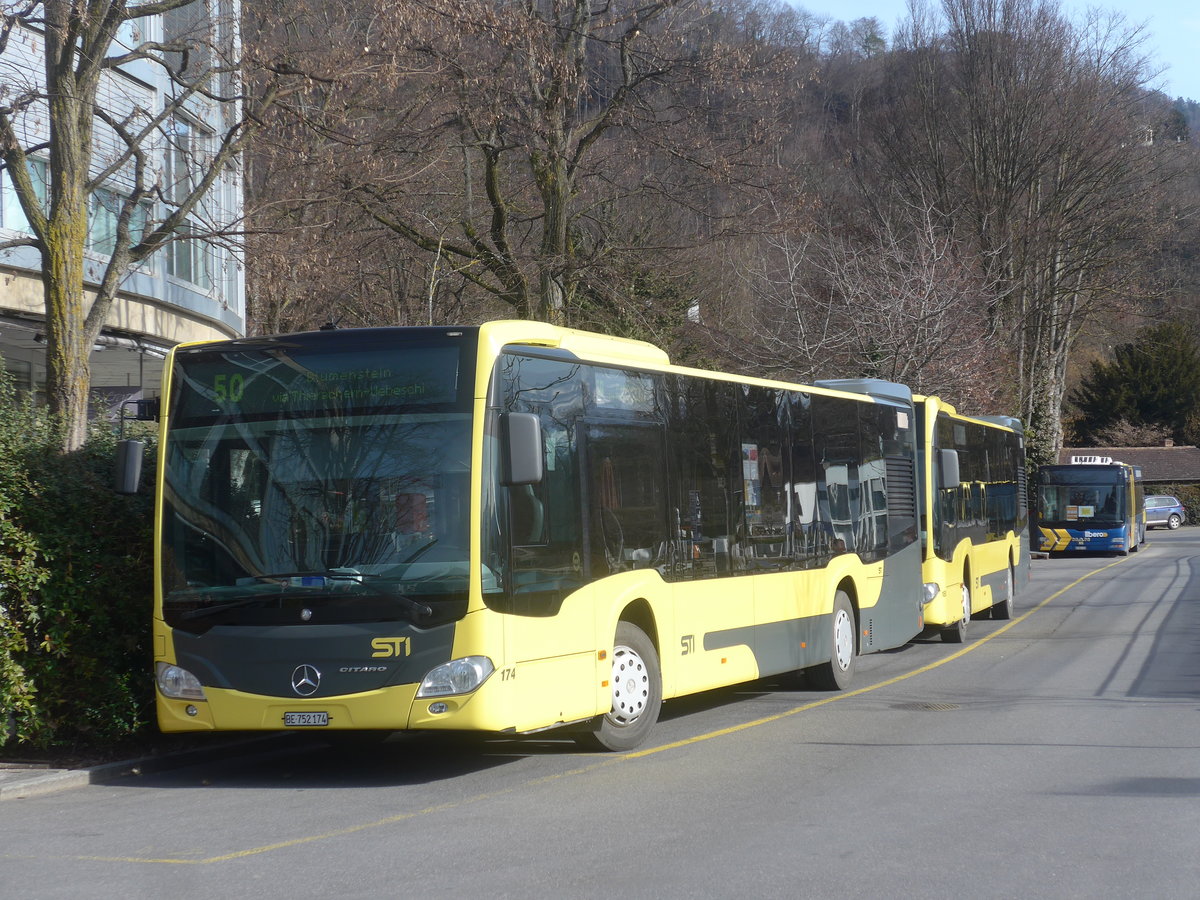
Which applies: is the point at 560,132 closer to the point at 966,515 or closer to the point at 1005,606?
the point at 966,515

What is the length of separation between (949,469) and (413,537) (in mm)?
11166

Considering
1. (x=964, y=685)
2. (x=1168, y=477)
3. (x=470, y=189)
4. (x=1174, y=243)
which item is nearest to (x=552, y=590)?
(x=964, y=685)

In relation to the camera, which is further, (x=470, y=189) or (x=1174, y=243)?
(x=1174, y=243)

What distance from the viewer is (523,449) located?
337 inches

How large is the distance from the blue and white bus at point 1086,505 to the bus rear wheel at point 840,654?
33.0 metres

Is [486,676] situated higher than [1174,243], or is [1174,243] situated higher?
[1174,243]

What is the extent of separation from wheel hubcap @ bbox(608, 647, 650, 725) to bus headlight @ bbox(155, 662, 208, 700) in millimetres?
2870

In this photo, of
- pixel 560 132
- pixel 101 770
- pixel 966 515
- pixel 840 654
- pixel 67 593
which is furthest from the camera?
pixel 560 132

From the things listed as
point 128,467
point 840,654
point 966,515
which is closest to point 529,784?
point 128,467

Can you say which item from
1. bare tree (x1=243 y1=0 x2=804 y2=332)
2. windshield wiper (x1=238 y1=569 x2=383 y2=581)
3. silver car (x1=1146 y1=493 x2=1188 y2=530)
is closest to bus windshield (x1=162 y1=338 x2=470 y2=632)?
windshield wiper (x1=238 y1=569 x2=383 y2=581)

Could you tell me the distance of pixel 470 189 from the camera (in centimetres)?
2766

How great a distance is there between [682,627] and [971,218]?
127 ft

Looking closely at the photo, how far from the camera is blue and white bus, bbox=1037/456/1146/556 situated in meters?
45.1

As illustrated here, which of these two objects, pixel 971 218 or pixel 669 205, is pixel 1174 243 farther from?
pixel 669 205
